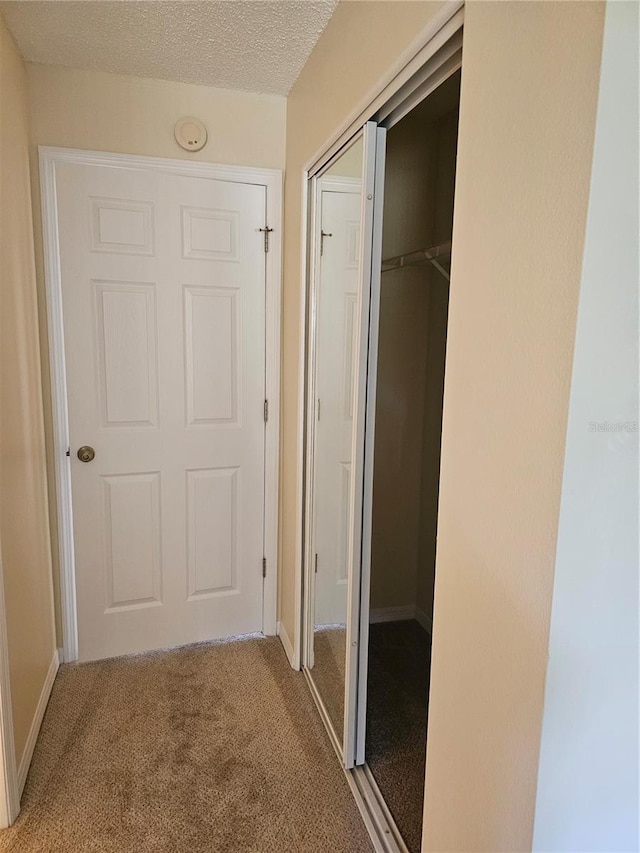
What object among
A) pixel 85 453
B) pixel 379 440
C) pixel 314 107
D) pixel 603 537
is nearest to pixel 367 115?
pixel 314 107

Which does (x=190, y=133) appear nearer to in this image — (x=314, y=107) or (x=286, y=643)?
(x=314, y=107)

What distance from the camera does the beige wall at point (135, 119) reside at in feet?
6.95

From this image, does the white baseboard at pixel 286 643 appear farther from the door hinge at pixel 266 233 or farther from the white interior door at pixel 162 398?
the door hinge at pixel 266 233

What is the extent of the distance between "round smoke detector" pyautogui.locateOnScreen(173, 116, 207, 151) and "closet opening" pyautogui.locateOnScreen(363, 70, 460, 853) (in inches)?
31.5

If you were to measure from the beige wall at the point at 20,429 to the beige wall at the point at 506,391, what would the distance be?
52.2 inches

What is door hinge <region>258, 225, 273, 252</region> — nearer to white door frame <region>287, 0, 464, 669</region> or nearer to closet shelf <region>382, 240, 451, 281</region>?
white door frame <region>287, 0, 464, 669</region>

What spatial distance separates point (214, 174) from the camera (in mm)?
2322

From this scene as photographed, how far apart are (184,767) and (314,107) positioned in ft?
7.79

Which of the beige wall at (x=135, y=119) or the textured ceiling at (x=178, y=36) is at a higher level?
the textured ceiling at (x=178, y=36)

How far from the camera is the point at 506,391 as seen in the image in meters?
0.92

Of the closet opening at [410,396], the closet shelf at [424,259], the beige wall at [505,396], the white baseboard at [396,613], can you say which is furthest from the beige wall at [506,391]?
the white baseboard at [396,613]

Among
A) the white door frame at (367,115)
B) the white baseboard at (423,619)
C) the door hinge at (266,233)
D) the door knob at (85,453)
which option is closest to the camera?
the white door frame at (367,115)

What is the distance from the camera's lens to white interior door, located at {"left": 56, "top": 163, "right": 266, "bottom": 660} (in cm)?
225

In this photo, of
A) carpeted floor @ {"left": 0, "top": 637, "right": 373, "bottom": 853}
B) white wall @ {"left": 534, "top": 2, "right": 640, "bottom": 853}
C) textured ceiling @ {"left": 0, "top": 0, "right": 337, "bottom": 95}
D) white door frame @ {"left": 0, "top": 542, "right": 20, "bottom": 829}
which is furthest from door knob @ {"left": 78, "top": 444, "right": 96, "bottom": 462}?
white wall @ {"left": 534, "top": 2, "right": 640, "bottom": 853}
